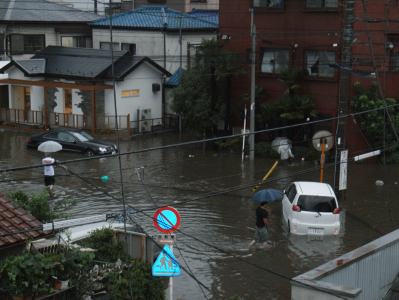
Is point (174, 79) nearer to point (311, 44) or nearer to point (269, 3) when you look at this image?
point (269, 3)

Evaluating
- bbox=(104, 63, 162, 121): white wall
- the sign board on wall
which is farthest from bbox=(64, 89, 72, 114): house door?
the sign board on wall

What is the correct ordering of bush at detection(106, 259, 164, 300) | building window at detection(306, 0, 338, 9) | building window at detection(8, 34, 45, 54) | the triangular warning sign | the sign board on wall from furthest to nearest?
building window at detection(8, 34, 45, 54)
the sign board on wall
building window at detection(306, 0, 338, 9)
bush at detection(106, 259, 164, 300)
the triangular warning sign

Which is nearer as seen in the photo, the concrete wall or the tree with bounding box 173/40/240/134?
the concrete wall

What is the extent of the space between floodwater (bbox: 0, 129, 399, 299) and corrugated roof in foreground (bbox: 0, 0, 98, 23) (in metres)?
12.2

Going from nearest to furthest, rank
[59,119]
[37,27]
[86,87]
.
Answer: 1. [86,87]
2. [59,119]
3. [37,27]

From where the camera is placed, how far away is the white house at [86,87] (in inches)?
1462

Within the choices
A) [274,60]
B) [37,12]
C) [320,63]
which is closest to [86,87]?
[274,60]

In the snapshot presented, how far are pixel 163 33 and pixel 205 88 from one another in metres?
10.6

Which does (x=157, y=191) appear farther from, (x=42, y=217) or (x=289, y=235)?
(x=42, y=217)

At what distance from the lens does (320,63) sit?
31.4 meters

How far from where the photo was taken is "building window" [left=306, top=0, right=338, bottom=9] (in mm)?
30531

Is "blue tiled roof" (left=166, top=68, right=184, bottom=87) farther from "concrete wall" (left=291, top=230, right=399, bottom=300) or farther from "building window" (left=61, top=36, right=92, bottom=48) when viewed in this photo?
"concrete wall" (left=291, top=230, right=399, bottom=300)

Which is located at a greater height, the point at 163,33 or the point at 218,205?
the point at 163,33

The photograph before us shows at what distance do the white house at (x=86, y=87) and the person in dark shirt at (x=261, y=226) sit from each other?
1995cm
